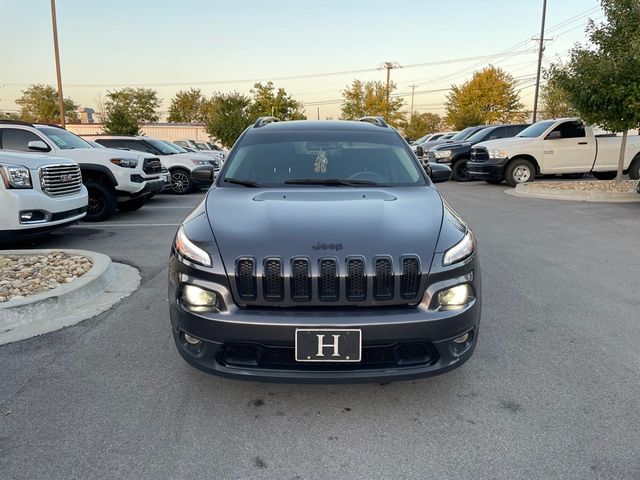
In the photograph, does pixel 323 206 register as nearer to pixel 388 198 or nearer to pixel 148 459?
pixel 388 198

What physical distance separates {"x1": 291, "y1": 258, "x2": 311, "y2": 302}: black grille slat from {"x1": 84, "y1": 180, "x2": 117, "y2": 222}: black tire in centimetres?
803

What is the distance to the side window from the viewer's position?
8531 mm

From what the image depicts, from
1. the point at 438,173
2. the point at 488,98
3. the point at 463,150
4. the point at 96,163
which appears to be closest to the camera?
the point at 438,173

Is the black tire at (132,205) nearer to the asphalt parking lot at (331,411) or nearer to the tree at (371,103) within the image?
the asphalt parking lot at (331,411)

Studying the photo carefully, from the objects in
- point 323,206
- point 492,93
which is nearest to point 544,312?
point 323,206

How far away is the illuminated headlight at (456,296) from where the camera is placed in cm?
259

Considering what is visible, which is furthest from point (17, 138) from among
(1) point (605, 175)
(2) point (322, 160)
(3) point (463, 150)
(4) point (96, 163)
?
(1) point (605, 175)

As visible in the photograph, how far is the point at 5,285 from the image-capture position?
4586 millimetres

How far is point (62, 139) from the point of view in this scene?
935 cm

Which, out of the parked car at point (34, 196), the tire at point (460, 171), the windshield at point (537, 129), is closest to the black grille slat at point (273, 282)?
the parked car at point (34, 196)

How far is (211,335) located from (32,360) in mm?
1725

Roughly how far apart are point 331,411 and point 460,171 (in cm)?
1551

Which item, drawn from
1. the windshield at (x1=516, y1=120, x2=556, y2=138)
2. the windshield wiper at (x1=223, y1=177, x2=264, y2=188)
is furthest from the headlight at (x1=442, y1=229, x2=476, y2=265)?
the windshield at (x1=516, y1=120, x2=556, y2=138)

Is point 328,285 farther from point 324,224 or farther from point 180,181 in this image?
point 180,181
